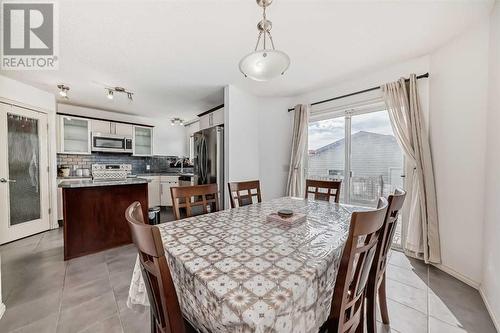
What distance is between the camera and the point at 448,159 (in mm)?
2115

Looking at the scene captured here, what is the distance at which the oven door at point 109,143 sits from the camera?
4.16m

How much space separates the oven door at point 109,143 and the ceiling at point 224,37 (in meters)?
1.32

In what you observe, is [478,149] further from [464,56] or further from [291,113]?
[291,113]

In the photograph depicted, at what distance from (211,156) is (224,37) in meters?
1.91

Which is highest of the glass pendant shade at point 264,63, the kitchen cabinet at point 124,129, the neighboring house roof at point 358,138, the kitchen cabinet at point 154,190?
the kitchen cabinet at point 124,129

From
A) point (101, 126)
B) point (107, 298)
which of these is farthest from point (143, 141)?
point (107, 298)

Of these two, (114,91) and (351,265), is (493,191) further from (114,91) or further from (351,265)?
(114,91)

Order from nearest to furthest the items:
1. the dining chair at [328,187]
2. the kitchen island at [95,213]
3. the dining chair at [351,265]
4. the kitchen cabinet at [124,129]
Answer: the dining chair at [351,265] < the dining chair at [328,187] < the kitchen island at [95,213] < the kitchen cabinet at [124,129]

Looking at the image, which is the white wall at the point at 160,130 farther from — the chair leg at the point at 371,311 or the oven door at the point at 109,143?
the chair leg at the point at 371,311

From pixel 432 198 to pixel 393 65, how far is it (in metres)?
1.70

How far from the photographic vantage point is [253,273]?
2.52 feet

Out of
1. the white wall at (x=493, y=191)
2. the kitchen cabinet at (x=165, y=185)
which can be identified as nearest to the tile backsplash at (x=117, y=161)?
the kitchen cabinet at (x=165, y=185)

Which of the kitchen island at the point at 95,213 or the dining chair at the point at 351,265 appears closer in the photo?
the dining chair at the point at 351,265

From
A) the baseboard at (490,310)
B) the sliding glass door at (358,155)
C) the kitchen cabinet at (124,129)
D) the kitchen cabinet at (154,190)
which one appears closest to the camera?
the baseboard at (490,310)
